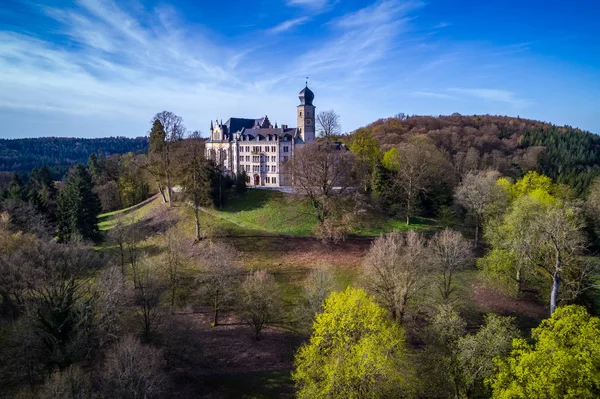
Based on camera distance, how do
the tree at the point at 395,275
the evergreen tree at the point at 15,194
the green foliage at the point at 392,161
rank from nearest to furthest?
the tree at the point at 395,275 → the evergreen tree at the point at 15,194 → the green foliage at the point at 392,161

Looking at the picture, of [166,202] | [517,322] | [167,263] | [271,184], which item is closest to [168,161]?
[166,202]

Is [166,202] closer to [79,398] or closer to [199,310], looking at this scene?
[199,310]

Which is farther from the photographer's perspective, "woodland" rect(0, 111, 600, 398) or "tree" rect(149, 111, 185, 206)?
"tree" rect(149, 111, 185, 206)

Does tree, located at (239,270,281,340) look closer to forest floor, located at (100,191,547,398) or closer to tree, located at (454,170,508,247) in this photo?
forest floor, located at (100,191,547,398)

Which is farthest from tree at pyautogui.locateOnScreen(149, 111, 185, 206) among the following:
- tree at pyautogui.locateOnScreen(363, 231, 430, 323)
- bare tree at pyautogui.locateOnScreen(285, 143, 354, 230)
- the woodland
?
tree at pyautogui.locateOnScreen(363, 231, 430, 323)

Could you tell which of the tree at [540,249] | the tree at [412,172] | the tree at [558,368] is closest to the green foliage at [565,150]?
the tree at [412,172]

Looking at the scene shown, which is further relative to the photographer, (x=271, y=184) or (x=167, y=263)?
(x=271, y=184)

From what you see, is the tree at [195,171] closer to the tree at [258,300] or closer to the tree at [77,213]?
the tree at [77,213]
